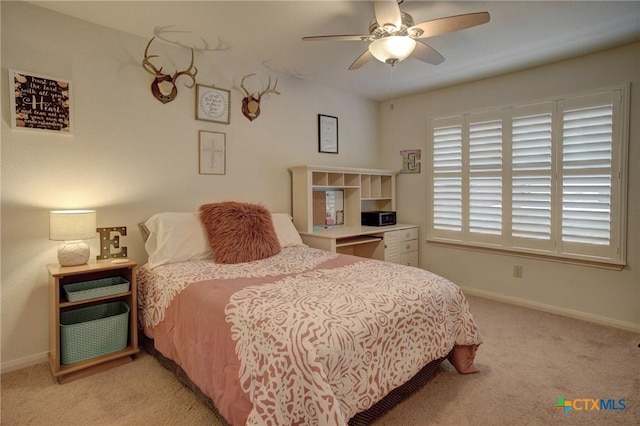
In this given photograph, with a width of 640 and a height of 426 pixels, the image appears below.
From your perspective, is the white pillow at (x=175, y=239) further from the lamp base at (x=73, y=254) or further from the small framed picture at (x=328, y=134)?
the small framed picture at (x=328, y=134)

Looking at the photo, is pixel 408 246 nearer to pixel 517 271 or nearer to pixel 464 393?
pixel 517 271

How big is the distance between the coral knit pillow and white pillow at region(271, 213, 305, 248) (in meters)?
0.19

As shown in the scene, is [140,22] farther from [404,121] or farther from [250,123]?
[404,121]

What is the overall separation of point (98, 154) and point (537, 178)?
12.5ft

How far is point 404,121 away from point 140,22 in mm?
3093

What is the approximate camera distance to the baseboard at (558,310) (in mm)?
2900

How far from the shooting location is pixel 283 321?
1447 mm

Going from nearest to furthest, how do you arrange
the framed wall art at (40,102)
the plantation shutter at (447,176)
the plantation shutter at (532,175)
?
the framed wall art at (40,102) → the plantation shutter at (532,175) → the plantation shutter at (447,176)

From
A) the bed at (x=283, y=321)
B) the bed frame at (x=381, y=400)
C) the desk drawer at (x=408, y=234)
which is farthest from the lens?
the desk drawer at (x=408, y=234)

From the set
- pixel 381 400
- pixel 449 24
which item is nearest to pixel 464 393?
pixel 381 400

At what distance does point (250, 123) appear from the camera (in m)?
3.36

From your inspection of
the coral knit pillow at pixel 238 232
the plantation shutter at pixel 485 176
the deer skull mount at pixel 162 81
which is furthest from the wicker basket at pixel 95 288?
the plantation shutter at pixel 485 176

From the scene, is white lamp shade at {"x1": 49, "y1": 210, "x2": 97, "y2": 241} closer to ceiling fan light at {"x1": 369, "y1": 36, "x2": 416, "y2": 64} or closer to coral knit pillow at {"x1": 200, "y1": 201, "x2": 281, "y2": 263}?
A: coral knit pillow at {"x1": 200, "y1": 201, "x2": 281, "y2": 263}

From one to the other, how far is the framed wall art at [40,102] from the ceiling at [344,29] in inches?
19.9
